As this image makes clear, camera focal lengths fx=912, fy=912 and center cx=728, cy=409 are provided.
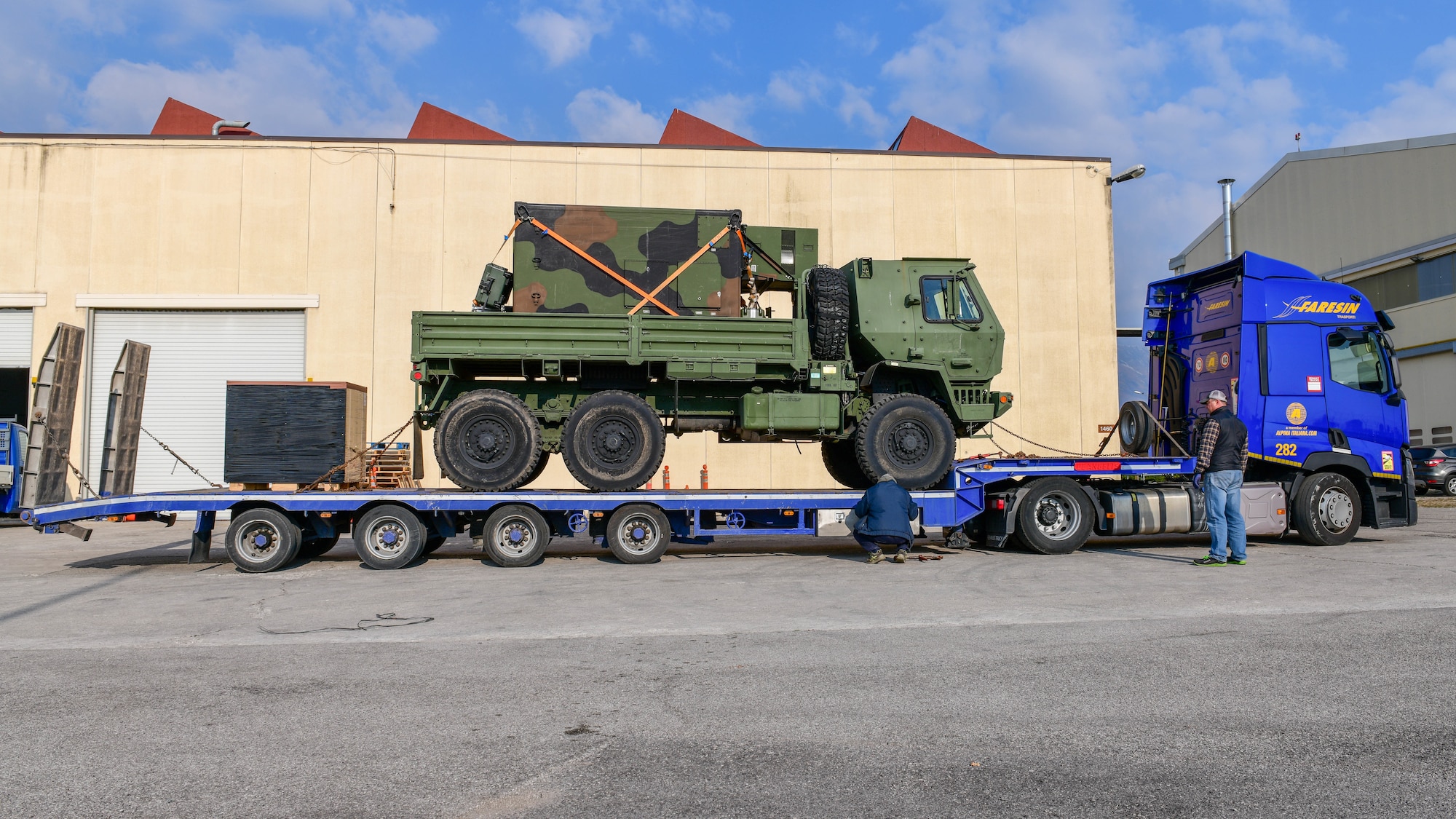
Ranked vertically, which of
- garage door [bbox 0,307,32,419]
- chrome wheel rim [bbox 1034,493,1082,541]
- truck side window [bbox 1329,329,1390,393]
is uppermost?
garage door [bbox 0,307,32,419]

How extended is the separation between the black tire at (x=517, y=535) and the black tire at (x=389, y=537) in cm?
79

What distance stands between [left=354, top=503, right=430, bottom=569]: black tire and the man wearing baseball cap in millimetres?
8696

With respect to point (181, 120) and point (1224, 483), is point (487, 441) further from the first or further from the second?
point (181, 120)

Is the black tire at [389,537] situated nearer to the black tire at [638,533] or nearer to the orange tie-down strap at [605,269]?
the black tire at [638,533]

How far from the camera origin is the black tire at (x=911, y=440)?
1115 centimetres

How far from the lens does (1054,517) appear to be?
11367 mm

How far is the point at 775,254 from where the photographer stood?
1194 centimetres

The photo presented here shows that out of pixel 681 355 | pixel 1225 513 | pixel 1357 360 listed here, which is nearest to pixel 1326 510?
pixel 1357 360

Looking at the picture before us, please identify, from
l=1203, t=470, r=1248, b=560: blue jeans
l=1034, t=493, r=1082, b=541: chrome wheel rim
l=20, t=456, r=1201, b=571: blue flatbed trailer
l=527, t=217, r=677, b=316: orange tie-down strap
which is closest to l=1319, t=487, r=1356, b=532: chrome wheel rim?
l=20, t=456, r=1201, b=571: blue flatbed trailer

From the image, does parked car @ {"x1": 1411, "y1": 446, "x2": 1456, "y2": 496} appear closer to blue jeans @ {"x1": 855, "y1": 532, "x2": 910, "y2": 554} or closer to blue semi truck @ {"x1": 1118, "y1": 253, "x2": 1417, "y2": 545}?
blue semi truck @ {"x1": 1118, "y1": 253, "x2": 1417, "y2": 545}

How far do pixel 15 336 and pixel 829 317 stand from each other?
18695mm

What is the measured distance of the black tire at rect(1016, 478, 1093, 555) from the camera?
1123 centimetres

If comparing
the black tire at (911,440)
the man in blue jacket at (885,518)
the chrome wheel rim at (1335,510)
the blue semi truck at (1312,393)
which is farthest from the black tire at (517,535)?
the chrome wheel rim at (1335,510)

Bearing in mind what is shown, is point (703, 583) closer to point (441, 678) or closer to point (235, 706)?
point (441, 678)
